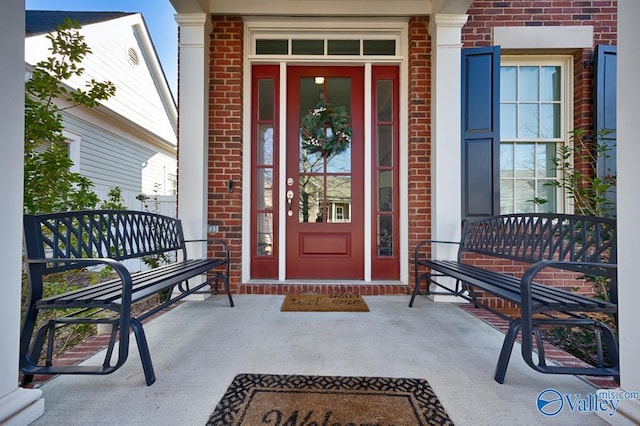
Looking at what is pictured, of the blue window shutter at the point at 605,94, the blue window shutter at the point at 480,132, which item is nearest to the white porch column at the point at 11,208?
the blue window shutter at the point at 480,132

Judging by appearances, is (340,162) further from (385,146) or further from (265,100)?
(265,100)

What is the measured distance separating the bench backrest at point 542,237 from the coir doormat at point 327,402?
3.89 feet

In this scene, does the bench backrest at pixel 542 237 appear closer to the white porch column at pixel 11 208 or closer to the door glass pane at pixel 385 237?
the door glass pane at pixel 385 237

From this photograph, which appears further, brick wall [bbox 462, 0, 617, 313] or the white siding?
the white siding

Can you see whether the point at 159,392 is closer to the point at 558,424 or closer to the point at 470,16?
the point at 558,424

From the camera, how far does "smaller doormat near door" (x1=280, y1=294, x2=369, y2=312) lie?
102 inches

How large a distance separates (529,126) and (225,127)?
3336 mm

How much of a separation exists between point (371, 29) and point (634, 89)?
2650mm

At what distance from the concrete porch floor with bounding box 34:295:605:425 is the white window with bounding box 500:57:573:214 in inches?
65.5

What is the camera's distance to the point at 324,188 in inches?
132

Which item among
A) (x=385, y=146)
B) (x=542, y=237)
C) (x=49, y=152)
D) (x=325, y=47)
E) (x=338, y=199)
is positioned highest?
(x=325, y=47)

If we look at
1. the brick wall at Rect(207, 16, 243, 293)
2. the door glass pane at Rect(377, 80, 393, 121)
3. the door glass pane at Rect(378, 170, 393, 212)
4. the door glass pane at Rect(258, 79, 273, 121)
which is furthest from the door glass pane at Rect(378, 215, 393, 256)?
the door glass pane at Rect(258, 79, 273, 121)

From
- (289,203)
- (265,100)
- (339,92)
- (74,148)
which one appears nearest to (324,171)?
(289,203)

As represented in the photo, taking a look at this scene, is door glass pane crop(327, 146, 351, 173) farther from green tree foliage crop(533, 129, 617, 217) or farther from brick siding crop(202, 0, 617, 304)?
green tree foliage crop(533, 129, 617, 217)
